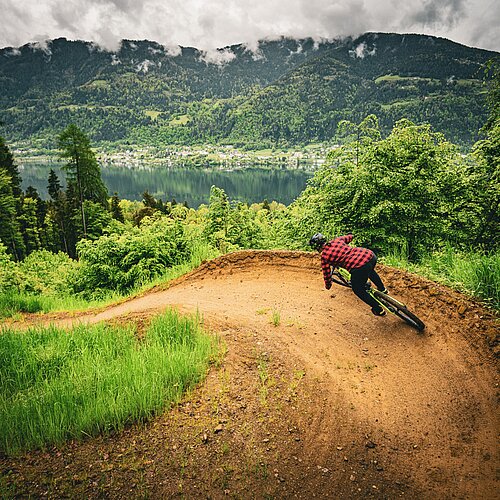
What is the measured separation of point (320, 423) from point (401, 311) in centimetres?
302

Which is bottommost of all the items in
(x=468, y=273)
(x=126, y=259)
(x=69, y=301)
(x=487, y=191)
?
(x=69, y=301)

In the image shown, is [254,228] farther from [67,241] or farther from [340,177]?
[67,241]

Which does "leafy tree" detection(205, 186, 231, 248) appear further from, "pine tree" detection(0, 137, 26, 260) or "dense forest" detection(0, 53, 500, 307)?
"pine tree" detection(0, 137, 26, 260)

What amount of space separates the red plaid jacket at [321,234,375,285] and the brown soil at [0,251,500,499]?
123cm

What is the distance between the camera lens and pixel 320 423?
4398 mm

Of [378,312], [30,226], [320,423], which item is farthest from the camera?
[30,226]

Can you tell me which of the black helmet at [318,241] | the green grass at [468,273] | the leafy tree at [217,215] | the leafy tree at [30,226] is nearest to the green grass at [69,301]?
the leafy tree at [217,215]

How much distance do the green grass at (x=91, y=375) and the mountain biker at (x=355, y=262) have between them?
8.74ft

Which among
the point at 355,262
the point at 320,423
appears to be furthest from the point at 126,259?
the point at 320,423

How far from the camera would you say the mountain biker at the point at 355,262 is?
6.33m

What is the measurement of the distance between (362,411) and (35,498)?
3.81 meters

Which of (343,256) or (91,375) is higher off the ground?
(343,256)

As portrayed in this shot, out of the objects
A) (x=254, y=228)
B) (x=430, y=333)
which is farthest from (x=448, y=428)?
(x=254, y=228)

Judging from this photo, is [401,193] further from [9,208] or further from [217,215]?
[9,208]
